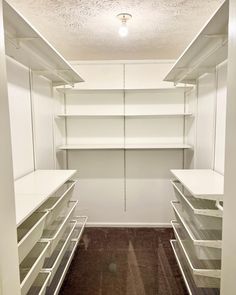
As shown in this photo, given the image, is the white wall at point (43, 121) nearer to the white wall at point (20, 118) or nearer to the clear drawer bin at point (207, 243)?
the white wall at point (20, 118)

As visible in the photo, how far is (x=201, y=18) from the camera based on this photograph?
195cm

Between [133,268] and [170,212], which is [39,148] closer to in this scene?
[133,268]

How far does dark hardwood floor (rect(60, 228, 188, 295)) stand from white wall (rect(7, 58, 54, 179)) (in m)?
1.07

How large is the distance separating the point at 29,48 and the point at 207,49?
4.26ft

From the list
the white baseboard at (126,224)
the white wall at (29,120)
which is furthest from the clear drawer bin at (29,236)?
the white baseboard at (126,224)

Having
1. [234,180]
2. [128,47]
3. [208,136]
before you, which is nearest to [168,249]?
[208,136]

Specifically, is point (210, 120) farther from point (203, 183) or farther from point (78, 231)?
point (78, 231)

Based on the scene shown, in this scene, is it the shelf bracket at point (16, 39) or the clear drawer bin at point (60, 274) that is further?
the clear drawer bin at point (60, 274)

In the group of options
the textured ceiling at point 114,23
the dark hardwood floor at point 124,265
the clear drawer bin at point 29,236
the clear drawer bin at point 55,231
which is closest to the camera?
the clear drawer bin at point 29,236

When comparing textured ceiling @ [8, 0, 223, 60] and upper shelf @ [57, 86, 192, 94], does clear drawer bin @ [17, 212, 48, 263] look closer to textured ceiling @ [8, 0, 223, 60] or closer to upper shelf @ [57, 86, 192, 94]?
textured ceiling @ [8, 0, 223, 60]

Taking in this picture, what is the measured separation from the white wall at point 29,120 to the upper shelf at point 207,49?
4.44 feet

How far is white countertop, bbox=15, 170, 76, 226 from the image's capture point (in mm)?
1286

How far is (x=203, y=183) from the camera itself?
1.75 meters

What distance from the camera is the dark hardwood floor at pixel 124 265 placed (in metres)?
2.05
